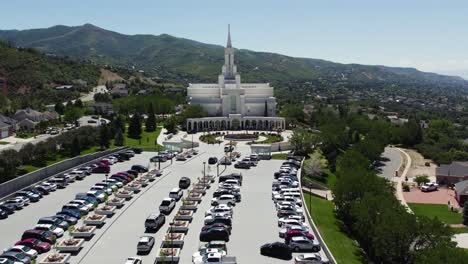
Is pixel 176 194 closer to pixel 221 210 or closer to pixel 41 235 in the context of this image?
pixel 221 210

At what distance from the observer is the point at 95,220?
104ft

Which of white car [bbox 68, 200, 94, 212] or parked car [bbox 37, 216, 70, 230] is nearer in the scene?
parked car [bbox 37, 216, 70, 230]

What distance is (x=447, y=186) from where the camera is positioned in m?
59.5

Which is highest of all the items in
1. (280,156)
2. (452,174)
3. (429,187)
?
(280,156)

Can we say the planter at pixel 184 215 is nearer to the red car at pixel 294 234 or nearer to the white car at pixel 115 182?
the red car at pixel 294 234

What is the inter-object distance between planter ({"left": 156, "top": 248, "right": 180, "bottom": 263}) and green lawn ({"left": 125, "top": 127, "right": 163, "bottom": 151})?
35.7m

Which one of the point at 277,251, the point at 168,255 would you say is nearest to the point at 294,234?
the point at 277,251

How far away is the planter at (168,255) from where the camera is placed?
25.3m

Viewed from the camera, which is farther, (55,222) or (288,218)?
(288,218)

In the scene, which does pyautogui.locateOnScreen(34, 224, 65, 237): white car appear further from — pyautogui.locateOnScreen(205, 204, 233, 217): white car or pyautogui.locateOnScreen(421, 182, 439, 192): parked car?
pyautogui.locateOnScreen(421, 182, 439, 192): parked car

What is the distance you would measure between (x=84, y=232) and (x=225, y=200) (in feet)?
34.9

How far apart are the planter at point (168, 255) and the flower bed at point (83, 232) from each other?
5.20 meters

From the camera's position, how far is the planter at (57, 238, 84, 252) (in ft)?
88.5

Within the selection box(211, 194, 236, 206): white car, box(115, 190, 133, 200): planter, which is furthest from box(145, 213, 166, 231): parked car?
box(115, 190, 133, 200): planter
